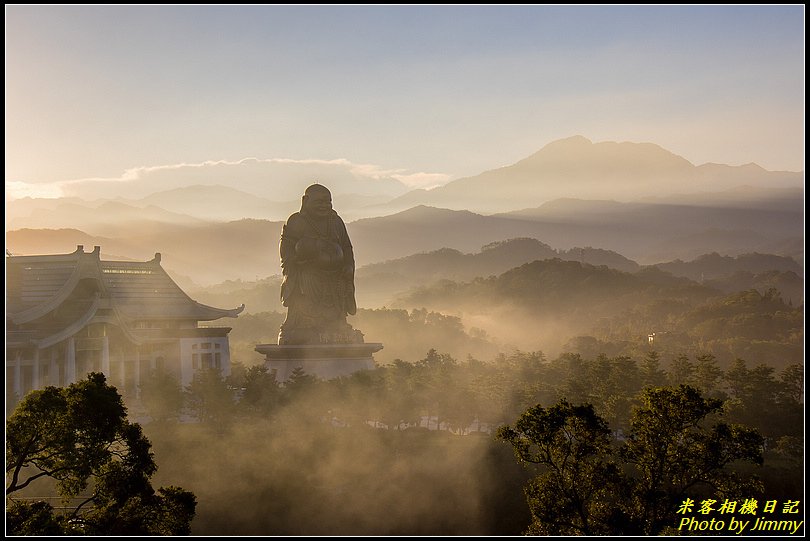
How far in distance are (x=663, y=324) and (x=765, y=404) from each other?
24.2 meters

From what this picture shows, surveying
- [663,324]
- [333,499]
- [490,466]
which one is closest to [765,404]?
[490,466]

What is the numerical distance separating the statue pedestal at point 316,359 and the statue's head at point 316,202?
3728 millimetres

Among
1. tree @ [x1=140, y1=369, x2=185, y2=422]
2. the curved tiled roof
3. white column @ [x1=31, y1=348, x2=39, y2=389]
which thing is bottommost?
tree @ [x1=140, y1=369, x2=185, y2=422]

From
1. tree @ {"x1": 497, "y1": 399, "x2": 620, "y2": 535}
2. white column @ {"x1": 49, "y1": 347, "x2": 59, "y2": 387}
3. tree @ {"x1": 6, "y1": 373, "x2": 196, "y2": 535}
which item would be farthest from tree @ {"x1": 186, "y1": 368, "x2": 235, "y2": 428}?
tree @ {"x1": 497, "y1": 399, "x2": 620, "y2": 535}

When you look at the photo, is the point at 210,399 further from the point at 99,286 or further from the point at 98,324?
the point at 99,286

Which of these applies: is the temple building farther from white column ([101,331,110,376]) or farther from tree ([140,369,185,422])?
tree ([140,369,185,422])

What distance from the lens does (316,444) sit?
21.1m

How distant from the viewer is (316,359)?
25578 millimetres

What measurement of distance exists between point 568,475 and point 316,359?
1252cm

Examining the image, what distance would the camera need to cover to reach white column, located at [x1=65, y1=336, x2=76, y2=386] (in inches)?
1040

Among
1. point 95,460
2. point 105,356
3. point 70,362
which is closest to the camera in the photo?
point 95,460

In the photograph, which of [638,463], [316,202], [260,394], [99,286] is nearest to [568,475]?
[638,463]

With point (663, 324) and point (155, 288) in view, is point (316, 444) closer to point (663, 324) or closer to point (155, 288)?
point (155, 288)

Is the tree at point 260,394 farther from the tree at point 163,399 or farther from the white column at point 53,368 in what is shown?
the white column at point 53,368
